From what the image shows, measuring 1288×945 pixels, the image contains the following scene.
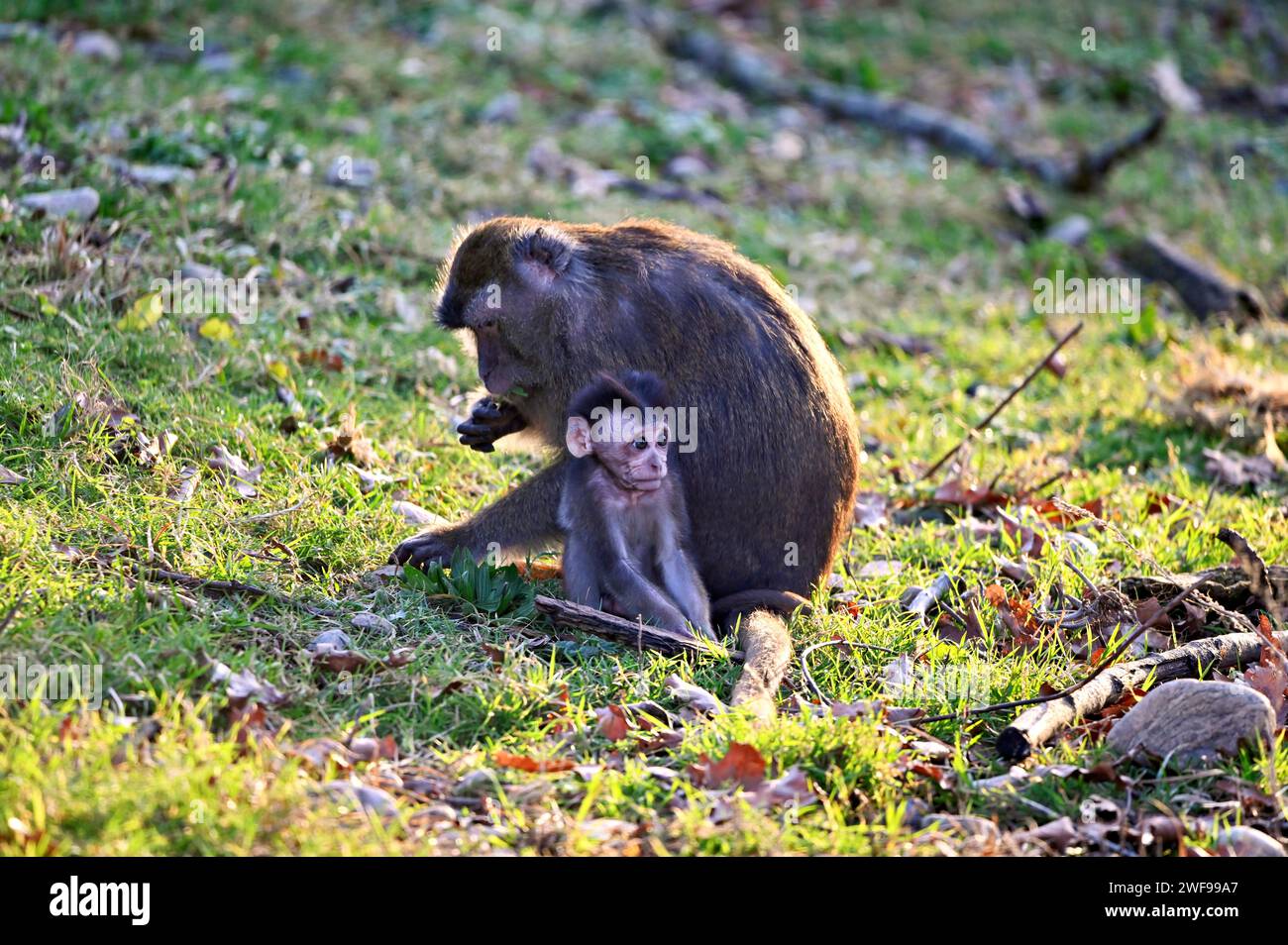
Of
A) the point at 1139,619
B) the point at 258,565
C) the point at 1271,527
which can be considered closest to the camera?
the point at 258,565

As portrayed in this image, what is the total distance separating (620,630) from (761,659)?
0.53 m

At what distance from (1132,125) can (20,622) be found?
41.0 feet

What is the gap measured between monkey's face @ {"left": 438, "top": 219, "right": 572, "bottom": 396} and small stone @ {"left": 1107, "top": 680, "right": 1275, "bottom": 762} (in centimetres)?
273

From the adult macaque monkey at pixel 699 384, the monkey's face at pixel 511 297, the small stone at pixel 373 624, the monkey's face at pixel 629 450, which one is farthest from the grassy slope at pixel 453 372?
the monkey's face at pixel 511 297

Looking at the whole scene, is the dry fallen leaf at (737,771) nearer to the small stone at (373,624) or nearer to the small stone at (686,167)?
the small stone at (373,624)

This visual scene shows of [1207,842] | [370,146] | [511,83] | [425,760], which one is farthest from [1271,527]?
[511,83]

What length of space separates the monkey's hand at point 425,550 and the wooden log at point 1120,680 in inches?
89.6

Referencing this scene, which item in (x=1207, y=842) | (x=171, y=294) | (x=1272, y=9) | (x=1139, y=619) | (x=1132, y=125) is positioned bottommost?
(x=1207, y=842)

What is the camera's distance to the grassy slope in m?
4.11

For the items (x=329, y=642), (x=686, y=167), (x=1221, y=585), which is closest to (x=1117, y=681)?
(x=1221, y=585)

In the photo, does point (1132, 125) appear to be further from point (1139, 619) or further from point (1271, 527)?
point (1139, 619)

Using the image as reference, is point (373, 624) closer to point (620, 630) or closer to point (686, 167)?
point (620, 630)

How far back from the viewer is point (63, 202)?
7613 mm

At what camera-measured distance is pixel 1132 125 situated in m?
14.1
